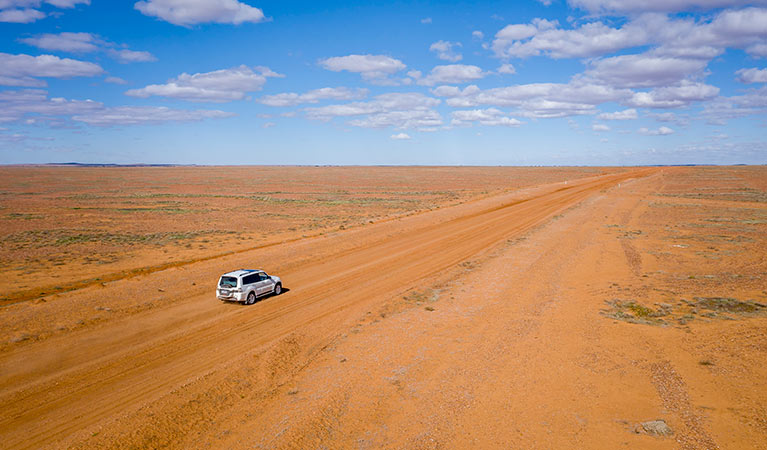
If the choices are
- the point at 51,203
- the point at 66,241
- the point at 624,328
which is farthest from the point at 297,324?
the point at 51,203

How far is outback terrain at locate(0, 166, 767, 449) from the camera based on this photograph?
9.84m

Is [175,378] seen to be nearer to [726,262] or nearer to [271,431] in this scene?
[271,431]

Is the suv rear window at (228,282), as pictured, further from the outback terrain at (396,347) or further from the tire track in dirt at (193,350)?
the tire track in dirt at (193,350)

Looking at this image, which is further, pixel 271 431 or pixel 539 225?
pixel 539 225

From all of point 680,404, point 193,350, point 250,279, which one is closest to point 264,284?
point 250,279

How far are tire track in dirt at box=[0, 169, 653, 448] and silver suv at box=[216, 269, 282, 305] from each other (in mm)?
706

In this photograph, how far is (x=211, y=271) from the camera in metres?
24.1

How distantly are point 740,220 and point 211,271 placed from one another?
153ft

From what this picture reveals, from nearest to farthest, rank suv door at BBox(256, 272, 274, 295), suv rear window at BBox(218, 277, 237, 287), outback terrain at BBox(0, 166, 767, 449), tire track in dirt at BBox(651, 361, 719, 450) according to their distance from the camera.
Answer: tire track in dirt at BBox(651, 361, 719, 450), outback terrain at BBox(0, 166, 767, 449), suv rear window at BBox(218, 277, 237, 287), suv door at BBox(256, 272, 274, 295)

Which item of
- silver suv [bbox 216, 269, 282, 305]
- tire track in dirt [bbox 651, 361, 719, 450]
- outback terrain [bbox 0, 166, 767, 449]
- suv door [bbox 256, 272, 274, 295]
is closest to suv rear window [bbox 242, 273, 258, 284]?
silver suv [bbox 216, 269, 282, 305]

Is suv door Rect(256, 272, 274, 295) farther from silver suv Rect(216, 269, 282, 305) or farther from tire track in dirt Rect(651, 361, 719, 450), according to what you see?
tire track in dirt Rect(651, 361, 719, 450)

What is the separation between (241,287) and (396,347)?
8014 millimetres

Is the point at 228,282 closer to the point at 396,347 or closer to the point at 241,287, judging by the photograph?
the point at 241,287

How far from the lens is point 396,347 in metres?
14.2
